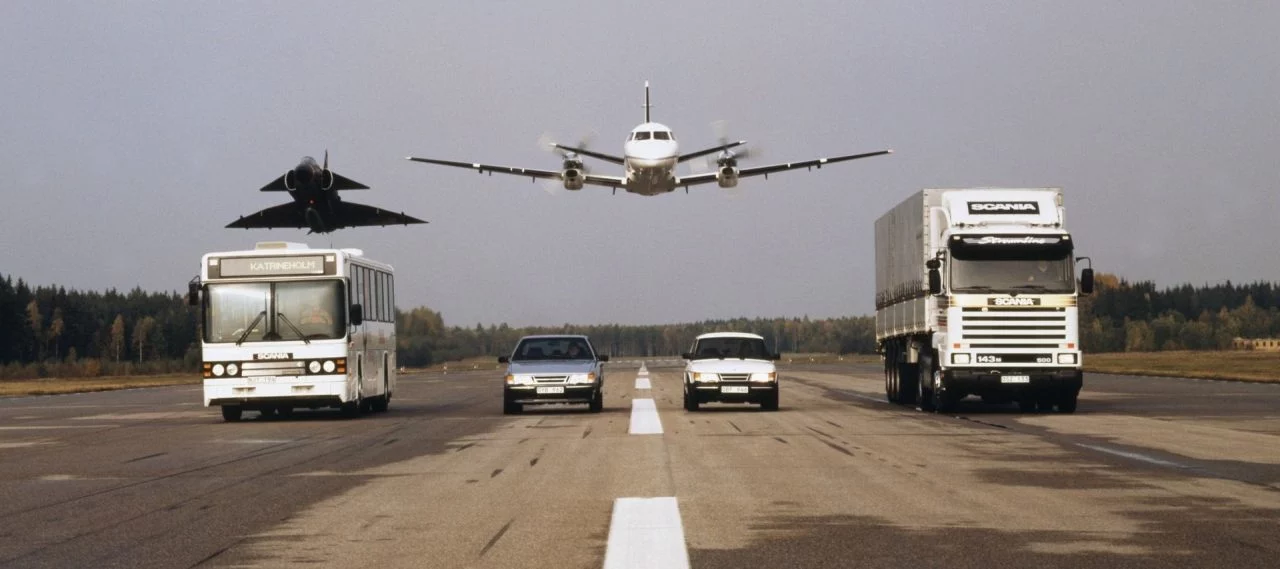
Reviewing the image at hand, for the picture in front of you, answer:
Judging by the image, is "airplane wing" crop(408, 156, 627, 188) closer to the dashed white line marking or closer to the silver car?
the silver car

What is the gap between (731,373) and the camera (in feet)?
89.6

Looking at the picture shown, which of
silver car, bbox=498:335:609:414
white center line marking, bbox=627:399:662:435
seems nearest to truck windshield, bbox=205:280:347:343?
silver car, bbox=498:335:609:414

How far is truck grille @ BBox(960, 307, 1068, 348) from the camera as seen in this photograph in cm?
2605

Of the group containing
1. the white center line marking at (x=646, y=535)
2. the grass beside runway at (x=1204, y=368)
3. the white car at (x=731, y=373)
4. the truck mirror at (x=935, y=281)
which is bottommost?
the grass beside runway at (x=1204, y=368)

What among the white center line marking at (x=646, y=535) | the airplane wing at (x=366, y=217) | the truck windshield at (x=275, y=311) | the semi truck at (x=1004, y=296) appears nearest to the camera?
the white center line marking at (x=646, y=535)

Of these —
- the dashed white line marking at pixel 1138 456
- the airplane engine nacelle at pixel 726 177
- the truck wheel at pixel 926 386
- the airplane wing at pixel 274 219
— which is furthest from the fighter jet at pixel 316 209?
the dashed white line marking at pixel 1138 456

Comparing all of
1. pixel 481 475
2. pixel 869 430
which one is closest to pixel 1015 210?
pixel 869 430

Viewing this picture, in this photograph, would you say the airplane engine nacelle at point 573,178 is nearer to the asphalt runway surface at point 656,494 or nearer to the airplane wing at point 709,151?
the airplane wing at point 709,151

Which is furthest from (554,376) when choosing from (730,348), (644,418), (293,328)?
(293,328)

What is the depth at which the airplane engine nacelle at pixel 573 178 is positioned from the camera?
164 feet

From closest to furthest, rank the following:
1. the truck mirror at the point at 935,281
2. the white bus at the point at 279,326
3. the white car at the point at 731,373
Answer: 1. the white bus at the point at 279,326
2. the truck mirror at the point at 935,281
3. the white car at the point at 731,373

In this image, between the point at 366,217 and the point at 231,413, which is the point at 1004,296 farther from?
the point at 366,217

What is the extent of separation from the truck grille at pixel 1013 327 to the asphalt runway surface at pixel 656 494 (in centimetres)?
194

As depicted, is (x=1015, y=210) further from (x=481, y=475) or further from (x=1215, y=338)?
(x=1215, y=338)
